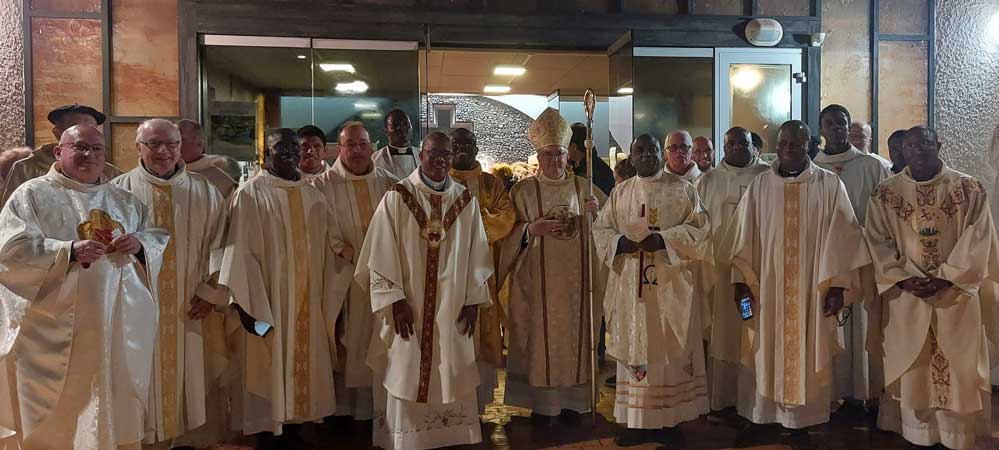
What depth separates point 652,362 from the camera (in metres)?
4.37

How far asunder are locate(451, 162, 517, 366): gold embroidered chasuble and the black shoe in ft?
3.02

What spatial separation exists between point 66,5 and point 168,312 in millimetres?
4280

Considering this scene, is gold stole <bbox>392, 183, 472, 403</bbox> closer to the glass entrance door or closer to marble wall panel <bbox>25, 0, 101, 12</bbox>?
the glass entrance door

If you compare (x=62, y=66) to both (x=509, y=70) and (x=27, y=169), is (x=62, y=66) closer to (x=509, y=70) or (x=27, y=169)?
(x=27, y=169)

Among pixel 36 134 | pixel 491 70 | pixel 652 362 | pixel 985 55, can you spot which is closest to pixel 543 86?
pixel 491 70

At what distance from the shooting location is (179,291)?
4195mm

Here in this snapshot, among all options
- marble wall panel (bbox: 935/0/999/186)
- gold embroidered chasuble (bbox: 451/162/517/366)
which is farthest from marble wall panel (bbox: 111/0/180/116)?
marble wall panel (bbox: 935/0/999/186)

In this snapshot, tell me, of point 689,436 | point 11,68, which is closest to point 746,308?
point 689,436

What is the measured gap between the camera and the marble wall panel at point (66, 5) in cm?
666

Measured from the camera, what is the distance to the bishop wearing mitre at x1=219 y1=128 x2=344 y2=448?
4.23 m

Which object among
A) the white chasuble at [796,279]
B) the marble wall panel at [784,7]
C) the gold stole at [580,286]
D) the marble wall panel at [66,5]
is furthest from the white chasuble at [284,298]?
the marble wall panel at [784,7]

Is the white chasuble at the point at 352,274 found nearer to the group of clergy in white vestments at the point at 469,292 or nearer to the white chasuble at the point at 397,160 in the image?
the group of clergy in white vestments at the point at 469,292

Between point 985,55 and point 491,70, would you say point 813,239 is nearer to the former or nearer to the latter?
point 985,55

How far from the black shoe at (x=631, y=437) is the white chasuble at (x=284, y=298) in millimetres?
1838
